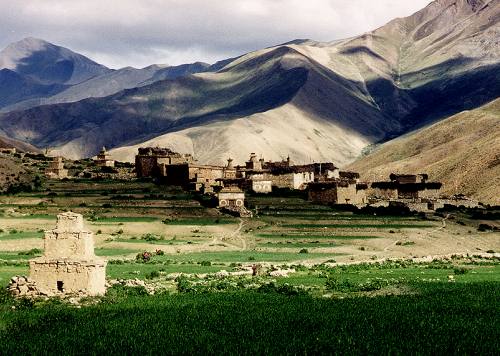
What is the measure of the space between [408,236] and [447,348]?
1832 inches

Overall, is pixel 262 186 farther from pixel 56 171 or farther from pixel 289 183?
pixel 56 171

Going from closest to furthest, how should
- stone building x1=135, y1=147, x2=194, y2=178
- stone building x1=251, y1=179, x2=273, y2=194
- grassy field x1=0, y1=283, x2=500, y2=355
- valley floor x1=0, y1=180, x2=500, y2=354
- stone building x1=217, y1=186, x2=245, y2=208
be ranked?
grassy field x1=0, y1=283, x2=500, y2=355 < valley floor x1=0, y1=180, x2=500, y2=354 < stone building x1=217, y1=186, x2=245, y2=208 < stone building x1=251, y1=179, x2=273, y2=194 < stone building x1=135, y1=147, x2=194, y2=178

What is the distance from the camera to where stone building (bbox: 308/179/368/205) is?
88938 mm

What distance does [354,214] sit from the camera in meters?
80.3

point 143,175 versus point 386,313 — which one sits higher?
point 143,175

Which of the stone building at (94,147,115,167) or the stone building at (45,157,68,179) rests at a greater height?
the stone building at (94,147,115,167)

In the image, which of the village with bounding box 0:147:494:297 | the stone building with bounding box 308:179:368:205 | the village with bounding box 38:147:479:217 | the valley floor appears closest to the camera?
the valley floor

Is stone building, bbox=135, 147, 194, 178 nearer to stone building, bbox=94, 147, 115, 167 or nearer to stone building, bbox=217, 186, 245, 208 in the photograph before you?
stone building, bbox=94, 147, 115, 167

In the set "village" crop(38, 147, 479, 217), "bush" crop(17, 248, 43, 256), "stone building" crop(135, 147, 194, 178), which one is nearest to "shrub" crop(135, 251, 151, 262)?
"bush" crop(17, 248, 43, 256)

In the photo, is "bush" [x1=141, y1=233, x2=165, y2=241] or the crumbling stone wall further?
the crumbling stone wall

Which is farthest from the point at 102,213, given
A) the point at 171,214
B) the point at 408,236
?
the point at 408,236

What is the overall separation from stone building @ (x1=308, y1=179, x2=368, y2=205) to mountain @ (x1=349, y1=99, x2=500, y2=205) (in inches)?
1312

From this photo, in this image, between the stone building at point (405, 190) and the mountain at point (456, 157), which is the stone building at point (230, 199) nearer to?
the stone building at point (405, 190)

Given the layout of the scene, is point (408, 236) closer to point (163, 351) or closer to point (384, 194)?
point (384, 194)
